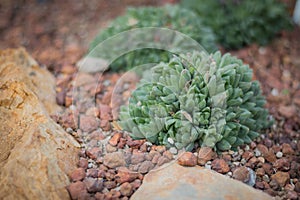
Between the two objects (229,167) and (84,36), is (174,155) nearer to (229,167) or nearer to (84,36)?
(229,167)

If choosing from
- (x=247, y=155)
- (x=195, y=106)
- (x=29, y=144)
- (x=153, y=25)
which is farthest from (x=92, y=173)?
(x=153, y=25)

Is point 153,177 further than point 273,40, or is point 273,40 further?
point 273,40

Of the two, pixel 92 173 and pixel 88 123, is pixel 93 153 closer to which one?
pixel 92 173

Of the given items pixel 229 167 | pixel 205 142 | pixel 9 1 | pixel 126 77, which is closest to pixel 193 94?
pixel 205 142

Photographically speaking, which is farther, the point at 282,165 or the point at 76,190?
the point at 282,165

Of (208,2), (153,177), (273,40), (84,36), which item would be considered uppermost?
(208,2)

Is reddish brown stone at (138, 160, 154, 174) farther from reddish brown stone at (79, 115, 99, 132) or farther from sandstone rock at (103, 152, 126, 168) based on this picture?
reddish brown stone at (79, 115, 99, 132)
